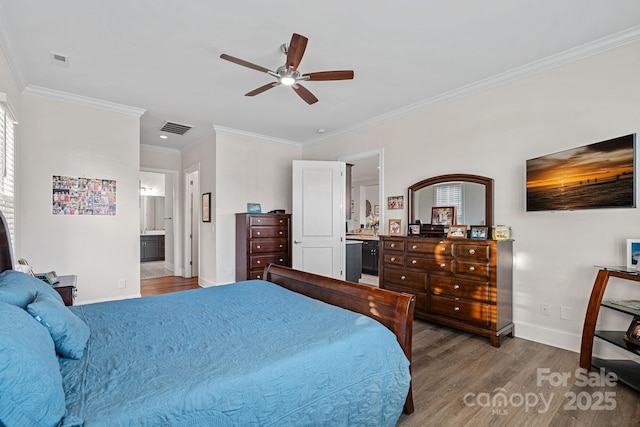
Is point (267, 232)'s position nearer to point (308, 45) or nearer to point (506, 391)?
point (308, 45)

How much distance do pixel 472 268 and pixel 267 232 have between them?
9.84ft

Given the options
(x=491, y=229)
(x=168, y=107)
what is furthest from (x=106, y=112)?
(x=491, y=229)

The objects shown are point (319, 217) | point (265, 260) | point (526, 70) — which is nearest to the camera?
point (526, 70)

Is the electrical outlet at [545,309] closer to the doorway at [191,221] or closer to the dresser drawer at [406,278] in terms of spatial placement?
the dresser drawer at [406,278]

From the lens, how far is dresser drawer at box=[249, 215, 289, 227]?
4.73 meters

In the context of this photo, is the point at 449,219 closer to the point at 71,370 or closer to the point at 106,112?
the point at 71,370

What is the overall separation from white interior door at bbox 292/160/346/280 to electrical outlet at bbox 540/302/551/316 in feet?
8.81

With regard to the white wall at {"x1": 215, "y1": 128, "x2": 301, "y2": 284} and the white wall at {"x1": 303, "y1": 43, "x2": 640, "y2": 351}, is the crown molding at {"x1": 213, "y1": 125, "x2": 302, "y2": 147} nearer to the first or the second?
the white wall at {"x1": 215, "y1": 128, "x2": 301, "y2": 284}

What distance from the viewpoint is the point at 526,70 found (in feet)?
9.84

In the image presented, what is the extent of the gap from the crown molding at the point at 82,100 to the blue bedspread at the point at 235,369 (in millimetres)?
2953

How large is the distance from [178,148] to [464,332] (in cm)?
590

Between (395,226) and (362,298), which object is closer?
(362,298)

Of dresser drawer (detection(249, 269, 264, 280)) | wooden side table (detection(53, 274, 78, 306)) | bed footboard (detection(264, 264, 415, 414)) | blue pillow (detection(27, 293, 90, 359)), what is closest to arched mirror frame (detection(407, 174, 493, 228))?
bed footboard (detection(264, 264, 415, 414))

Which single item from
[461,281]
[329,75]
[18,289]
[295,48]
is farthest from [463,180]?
[18,289]
